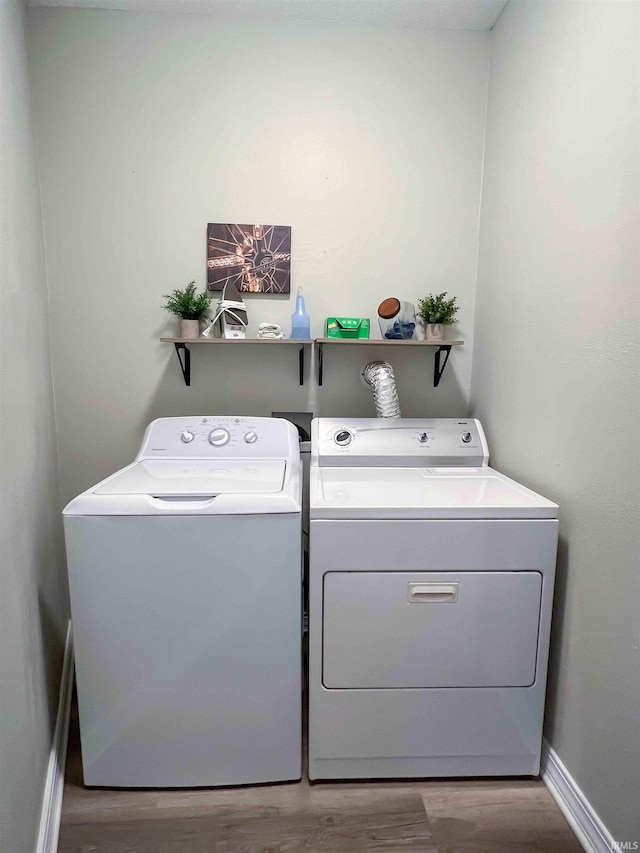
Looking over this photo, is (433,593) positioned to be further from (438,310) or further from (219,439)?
(438,310)

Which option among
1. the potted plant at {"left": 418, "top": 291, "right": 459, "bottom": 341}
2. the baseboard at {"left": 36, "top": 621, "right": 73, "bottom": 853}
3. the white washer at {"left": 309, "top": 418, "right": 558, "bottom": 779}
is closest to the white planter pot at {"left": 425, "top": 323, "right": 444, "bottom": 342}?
the potted plant at {"left": 418, "top": 291, "right": 459, "bottom": 341}

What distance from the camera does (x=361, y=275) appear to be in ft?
5.90

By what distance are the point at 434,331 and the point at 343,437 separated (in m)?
0.56

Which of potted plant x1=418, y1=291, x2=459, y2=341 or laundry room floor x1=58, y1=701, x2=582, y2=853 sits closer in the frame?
laundry room floor x1=58, y1=701, x2=582, y2=853

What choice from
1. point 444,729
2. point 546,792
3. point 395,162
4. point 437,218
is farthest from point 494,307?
point 546,792

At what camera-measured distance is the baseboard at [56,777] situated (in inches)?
41.9

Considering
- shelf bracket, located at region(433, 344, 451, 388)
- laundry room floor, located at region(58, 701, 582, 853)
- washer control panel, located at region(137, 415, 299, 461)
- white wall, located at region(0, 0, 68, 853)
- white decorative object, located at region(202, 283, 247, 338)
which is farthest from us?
shelf bracket, located at region(433, 344, 451, 388)

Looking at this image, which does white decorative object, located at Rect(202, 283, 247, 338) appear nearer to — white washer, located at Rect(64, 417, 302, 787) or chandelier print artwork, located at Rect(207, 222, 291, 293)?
chandelier print artwork, located at Rect(207, 222, 291, 293)

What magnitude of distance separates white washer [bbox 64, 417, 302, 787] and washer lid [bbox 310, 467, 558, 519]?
124 mm

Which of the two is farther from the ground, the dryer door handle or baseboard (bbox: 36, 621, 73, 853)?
the dryer door handle

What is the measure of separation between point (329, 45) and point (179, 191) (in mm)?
798

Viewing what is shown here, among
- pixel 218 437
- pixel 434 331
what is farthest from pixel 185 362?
pixel 434 331

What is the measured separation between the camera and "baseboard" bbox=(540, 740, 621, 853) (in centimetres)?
105

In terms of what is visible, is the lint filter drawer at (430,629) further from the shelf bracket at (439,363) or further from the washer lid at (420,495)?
the shelf bracket at (439,363)
